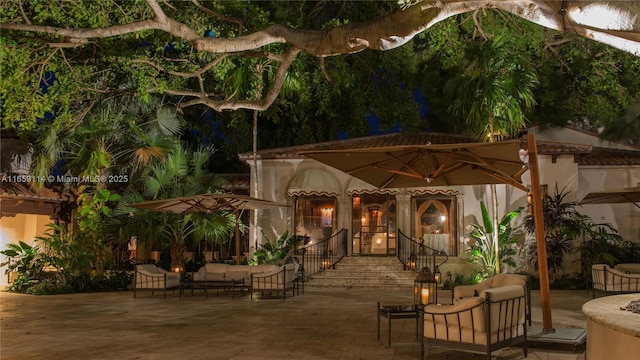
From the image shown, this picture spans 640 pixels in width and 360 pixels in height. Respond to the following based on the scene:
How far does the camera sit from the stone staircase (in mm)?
18391

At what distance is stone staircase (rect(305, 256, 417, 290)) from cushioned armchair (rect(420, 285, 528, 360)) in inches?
423

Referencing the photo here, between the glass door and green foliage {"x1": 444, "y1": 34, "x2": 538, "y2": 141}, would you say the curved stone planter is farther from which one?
the glass door

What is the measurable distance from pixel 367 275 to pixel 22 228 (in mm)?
13179

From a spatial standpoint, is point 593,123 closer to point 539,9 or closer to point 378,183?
point 378,183

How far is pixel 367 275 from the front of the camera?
743 inches

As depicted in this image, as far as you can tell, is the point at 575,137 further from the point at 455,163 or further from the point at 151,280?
the point at 151,280

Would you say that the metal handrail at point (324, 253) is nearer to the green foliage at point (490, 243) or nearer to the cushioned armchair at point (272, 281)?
the green foliage at point (490, 243)

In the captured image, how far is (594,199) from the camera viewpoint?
14133mm

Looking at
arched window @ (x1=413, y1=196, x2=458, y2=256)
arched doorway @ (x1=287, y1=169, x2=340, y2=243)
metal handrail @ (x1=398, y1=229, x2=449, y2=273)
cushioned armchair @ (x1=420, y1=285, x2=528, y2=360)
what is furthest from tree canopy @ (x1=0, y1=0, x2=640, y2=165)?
metal handrail @ (x1=398, y1=229, x2=449, y2=273)

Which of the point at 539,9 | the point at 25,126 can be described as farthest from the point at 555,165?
the point at 25,126

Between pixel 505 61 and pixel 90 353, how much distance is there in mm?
12429

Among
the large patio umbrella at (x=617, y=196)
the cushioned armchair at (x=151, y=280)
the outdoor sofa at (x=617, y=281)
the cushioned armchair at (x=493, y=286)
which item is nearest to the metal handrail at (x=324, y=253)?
the cushioned armchair at (x=151, y=280)

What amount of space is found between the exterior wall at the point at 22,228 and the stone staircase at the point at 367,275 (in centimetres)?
1048

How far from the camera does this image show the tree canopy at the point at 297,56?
8273 mm
